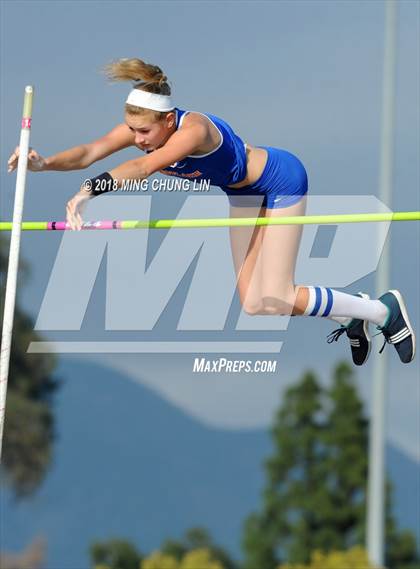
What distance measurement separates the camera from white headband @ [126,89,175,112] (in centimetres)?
795

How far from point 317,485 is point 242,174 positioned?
23.9 feet

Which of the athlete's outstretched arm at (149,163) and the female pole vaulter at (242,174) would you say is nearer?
the athlete's outstretched arm at (149,163)

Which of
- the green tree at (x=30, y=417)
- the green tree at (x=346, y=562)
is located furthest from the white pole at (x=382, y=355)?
the green tree at (x=30, y=417)

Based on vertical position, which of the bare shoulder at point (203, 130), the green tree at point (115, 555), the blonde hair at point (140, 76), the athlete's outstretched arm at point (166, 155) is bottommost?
the green tree at point (115, 555)

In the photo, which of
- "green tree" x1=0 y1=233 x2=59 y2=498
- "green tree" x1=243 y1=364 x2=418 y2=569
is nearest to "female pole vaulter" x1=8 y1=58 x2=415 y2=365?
"green tree" x1=243 y1=364 x2=418 y2=569

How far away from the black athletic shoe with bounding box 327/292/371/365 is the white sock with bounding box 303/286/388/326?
0.10m

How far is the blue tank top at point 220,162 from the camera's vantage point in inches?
317

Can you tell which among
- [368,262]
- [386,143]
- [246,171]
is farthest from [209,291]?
[246,171]

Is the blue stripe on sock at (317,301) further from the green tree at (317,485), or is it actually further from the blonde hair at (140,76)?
the green tree at (317,485)

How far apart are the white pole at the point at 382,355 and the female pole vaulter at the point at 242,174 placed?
277 cm

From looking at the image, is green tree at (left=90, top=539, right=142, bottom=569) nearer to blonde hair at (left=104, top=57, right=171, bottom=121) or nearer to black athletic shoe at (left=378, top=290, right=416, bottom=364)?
black athletic shoe at (left=378, top=290, right=416, bottom=364)

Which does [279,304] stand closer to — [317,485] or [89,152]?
[89,152]

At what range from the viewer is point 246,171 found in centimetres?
823

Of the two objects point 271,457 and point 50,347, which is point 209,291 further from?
point 50,347
